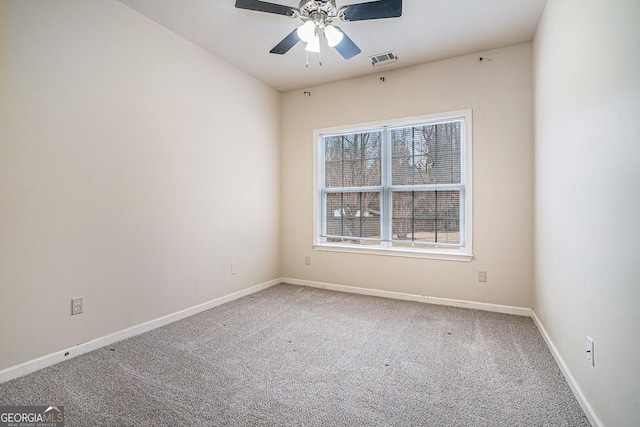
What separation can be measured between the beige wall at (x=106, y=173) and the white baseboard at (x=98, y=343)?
0.04 metres

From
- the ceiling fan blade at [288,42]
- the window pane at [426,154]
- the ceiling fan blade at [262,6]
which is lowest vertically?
the window pane at [426,154]

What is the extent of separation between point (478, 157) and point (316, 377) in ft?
8.82

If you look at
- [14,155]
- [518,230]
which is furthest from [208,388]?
[518,230]

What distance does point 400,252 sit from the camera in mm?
3615

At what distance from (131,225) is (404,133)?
300cm

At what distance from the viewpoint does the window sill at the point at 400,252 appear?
332 cm

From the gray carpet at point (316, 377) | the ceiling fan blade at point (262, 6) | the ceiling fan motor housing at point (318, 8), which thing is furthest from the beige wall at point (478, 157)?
the ceiling fan blade at point (262, 6)

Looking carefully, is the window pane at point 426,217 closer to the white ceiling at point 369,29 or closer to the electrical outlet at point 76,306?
the white ceiling at point 369,29

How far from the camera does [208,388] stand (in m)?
1.79

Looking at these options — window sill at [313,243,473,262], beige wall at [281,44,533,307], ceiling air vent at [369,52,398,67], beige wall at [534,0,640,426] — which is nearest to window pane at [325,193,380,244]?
window sill at [313,243,473,262]

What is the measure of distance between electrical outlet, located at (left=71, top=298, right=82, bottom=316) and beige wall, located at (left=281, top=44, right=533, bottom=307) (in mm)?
2596

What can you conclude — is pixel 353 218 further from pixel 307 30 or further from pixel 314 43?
pixel 307 30

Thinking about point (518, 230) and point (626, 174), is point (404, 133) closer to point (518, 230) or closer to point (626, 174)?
point (518, 230)

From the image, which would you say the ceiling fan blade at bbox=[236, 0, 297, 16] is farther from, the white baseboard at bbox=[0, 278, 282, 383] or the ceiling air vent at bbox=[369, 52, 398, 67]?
the white baseboard at bbox=[0, 278, 282, 383]
